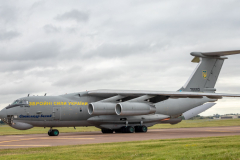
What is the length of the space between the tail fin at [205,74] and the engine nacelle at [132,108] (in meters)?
5.54

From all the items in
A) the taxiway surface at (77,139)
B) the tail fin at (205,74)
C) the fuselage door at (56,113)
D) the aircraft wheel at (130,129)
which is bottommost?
the taxiway surface at (77,139)

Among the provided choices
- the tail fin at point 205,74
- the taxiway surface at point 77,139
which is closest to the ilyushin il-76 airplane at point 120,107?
the tail fin at point 205,74

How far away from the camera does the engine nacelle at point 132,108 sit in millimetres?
20513

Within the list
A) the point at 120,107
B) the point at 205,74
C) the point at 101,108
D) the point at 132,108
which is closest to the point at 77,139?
the point at 101,108

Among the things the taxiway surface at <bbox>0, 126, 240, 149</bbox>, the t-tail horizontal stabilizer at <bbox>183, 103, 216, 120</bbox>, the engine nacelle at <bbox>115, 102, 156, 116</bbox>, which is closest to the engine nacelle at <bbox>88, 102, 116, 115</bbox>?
the engine nacelle at <bbox>115, 102, 156, 116</bbox>

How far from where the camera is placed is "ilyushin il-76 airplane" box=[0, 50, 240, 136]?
66.5 feet

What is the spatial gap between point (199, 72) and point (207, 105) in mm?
Result: 2868

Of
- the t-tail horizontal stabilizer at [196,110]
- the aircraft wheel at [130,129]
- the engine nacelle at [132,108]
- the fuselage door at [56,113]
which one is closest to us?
the engine nacelle at [132,108]

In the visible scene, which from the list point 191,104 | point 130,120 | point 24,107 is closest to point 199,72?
point 191,104

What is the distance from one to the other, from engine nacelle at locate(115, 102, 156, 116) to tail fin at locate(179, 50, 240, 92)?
5539mm

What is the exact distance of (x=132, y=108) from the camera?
2084cm

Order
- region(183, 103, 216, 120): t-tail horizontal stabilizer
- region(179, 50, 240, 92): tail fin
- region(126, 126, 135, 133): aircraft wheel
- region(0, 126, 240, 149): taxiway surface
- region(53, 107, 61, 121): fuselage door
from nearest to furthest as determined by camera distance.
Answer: region(0, 126, 240, 149): taxiway surface, region(53, 107, 61, 121): fuselage door, region(126, 126, 135, 133): aircraft wheel, region(179, 50, 240, 92): tail fin, region(183, 103, 216, 120): t-tail horizontal stabilizer

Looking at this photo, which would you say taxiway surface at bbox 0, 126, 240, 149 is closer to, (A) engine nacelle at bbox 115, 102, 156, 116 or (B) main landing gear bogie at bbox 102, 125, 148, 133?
(A) engine nacelle at bbox 115, 102, 156, 116

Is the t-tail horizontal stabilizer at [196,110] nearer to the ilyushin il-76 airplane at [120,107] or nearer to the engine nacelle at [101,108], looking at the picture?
A: the ilyushin il-76 airplane at [120,107]
